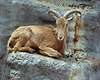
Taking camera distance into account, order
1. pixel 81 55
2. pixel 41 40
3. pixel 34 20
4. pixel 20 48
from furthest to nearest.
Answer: pixel 34 20
pixel 81 55
pixel 41 40
pixel 20 48

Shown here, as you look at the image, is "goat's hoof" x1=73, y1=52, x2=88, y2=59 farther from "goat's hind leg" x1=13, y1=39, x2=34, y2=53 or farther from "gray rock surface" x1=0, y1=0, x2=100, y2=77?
"goat's hind leg" x1=13, y1=39, x2=34, y2=53

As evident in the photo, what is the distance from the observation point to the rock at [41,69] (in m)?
4.42

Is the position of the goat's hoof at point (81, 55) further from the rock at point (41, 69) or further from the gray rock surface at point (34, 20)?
the rock at point (41, 69)

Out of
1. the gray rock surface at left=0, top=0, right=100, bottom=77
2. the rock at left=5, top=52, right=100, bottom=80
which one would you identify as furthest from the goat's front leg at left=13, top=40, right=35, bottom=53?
the gray rock surface at left=0, top=0, right=100, bottom=77

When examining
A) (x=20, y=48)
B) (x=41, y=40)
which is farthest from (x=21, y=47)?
(x=41, y=40)

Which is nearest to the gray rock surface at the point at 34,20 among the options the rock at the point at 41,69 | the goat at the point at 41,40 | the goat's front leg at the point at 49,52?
the goat at the point at 41,40

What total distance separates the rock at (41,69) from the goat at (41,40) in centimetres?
36

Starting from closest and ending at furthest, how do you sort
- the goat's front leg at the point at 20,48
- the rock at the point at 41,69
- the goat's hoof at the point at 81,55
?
the rock at the point at 41,69
the goat's front leg at the point at 20,48
the goat's hoof at the point at 81,55

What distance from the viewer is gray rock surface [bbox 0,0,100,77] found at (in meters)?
6.61

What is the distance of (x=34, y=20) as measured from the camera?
6.84 metres

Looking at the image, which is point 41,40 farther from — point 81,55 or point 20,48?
point 81,55

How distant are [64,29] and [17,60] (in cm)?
176

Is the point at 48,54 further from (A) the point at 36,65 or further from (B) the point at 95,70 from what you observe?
(B) the point at 95,70

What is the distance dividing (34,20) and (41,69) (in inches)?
114
